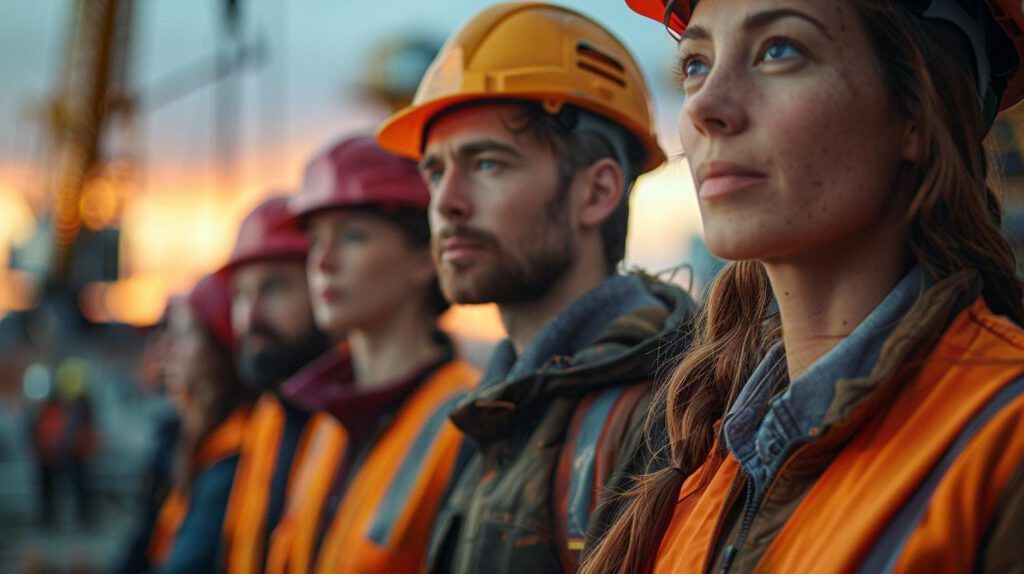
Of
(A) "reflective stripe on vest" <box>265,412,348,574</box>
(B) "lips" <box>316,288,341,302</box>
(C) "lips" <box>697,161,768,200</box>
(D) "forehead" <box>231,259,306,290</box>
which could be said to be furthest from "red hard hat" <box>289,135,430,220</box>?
(C) "lips" <box>697,161,768,200</box>

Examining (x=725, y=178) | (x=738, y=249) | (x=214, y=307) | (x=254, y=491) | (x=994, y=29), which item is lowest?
(x=254, y=491)

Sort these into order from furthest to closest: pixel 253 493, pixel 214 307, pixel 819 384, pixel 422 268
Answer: pixel 214 307 → pixel 253 493 → pixel 422 268 → pixel 819 384

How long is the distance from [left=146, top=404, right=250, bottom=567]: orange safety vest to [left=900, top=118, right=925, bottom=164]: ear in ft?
15.8

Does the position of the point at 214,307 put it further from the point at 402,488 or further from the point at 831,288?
the point at 831,288

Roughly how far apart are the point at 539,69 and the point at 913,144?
61.7 inches

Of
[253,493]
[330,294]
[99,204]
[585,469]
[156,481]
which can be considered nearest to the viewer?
[585,469]

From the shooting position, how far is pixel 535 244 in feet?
9.90

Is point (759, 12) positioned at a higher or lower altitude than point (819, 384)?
higher

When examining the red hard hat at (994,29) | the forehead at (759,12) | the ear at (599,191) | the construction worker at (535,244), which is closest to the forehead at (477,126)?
the construction worker at (535,244)

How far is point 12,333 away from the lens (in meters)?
26.0

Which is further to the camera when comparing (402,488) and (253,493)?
(253,493)

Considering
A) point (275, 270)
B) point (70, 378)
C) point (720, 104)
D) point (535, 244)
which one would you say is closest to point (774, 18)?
point (720, 104)

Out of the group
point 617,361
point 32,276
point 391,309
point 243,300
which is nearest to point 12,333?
point 32,276

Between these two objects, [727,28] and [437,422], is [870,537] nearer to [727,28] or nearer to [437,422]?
[727,28]
